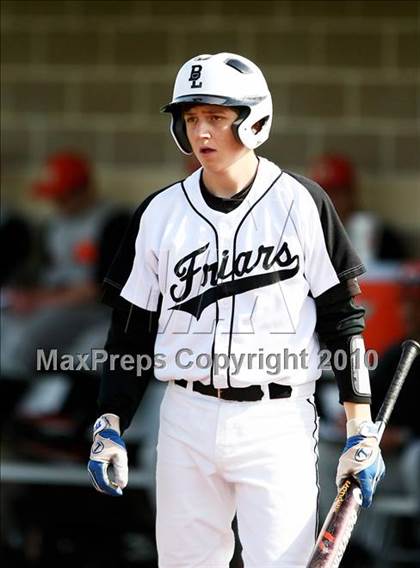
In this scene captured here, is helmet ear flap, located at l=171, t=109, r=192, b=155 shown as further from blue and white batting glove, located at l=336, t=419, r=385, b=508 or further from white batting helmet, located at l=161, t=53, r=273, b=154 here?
blue and white batting glove, located at l=336, t=419, r=385, b=508

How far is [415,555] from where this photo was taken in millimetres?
5527

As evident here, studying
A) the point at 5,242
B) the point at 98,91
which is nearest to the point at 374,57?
the point at 98,91

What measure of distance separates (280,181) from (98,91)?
445cm

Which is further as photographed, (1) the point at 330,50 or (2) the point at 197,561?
(1) the point at 330,50

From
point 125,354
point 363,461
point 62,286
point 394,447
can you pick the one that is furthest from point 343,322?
point 62,286

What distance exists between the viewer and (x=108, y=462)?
3676mm

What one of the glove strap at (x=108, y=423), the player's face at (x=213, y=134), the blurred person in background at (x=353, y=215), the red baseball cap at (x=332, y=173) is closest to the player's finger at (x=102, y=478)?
the glove strap at (x=108, y=423)

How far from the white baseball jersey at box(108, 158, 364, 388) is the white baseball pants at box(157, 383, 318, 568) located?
9 cm

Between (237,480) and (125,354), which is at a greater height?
(125,354)

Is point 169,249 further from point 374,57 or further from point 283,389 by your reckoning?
point 374,57

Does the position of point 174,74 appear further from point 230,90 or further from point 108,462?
point 108,462

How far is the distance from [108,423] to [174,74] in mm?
4359

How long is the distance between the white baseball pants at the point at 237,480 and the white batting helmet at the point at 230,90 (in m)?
0.69

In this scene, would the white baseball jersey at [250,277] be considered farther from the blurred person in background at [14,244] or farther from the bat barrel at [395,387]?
the blurred person in background at [14,244]
